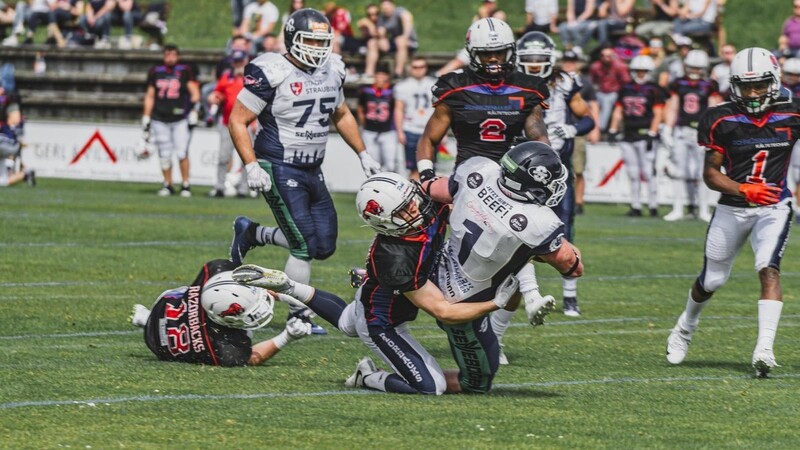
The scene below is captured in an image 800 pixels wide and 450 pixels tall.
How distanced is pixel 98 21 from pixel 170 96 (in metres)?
9.17

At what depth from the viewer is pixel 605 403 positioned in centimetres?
727

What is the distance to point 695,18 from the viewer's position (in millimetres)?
25109

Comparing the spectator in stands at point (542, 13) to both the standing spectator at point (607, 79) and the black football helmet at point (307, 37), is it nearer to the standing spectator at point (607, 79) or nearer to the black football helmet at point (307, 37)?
the standing spectator at point (607, 79)

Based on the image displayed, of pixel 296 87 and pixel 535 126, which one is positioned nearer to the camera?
pixel 535 126

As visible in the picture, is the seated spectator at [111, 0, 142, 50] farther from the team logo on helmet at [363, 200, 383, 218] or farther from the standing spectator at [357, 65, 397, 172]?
the team logo on helmet at [363, 200, 383, 218]

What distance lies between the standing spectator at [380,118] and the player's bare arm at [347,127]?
11432 millimetres

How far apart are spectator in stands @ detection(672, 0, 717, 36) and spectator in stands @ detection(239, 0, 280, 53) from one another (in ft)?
22.4

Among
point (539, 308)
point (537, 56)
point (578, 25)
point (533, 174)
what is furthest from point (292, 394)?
point (578, 25)

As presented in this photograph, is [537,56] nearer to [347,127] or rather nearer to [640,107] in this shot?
[347,127]

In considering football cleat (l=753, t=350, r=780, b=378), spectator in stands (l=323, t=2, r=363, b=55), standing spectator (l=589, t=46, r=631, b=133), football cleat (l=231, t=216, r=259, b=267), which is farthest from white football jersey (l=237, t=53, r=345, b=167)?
spectator in stands (l=323, t=2, r=363, b=55)

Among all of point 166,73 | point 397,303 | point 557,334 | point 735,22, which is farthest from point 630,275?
point 735,22

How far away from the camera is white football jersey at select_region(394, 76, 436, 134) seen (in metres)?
21.1

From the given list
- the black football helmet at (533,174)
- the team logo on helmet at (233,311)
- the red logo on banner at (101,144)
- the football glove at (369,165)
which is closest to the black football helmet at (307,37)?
the football glove at (369,165)

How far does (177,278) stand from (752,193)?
540 cm
